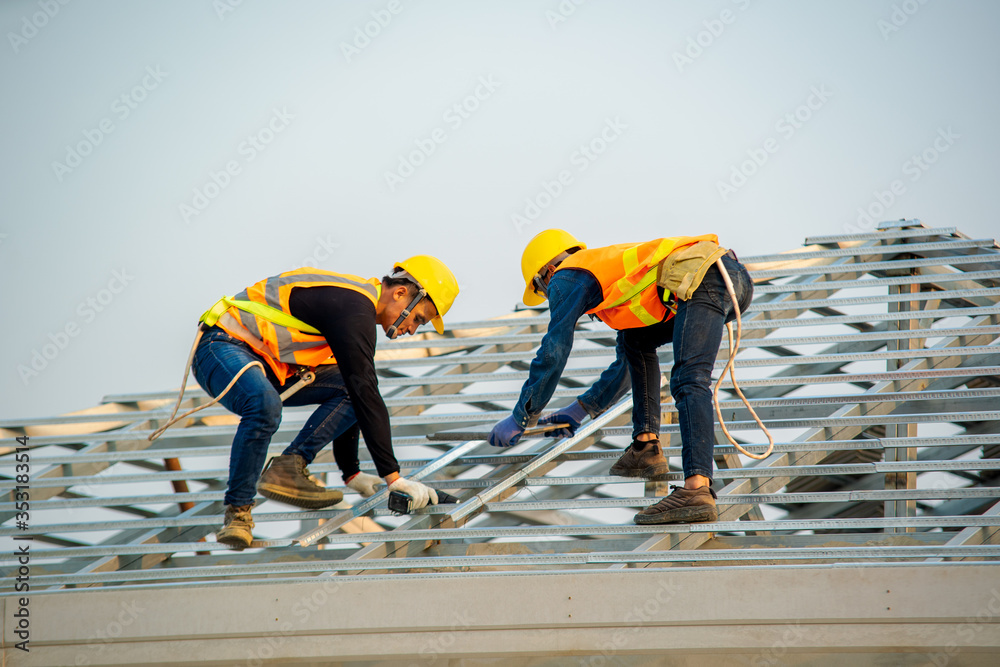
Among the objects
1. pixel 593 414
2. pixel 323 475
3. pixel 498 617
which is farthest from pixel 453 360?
pixel 498 617

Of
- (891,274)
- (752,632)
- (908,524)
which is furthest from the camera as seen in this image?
(891,274)

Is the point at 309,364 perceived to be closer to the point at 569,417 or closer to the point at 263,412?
the point at 263,412

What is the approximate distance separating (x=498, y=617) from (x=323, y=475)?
2324 mm

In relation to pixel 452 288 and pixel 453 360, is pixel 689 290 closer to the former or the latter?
pixel 452 288

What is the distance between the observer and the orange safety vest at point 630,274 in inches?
155

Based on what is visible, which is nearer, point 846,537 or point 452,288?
point 846,537

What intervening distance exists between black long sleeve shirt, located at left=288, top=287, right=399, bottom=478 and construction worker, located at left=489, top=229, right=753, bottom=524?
30.2 inches

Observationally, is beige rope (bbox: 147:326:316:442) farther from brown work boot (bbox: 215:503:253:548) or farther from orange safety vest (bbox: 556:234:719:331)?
orange safety vest (bbox: 556:234:719:331)

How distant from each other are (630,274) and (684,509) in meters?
1.09

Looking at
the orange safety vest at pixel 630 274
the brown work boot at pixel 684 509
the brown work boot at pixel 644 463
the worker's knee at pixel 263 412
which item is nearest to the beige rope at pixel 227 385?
the worker's knee at pixel 263 412

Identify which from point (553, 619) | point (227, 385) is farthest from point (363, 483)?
point (553, 619)

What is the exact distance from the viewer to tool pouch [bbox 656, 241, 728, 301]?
12.3ft

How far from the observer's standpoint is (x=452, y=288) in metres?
4.37

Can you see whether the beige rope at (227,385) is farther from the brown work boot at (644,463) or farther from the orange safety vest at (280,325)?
the brown work boot at (644,463)
